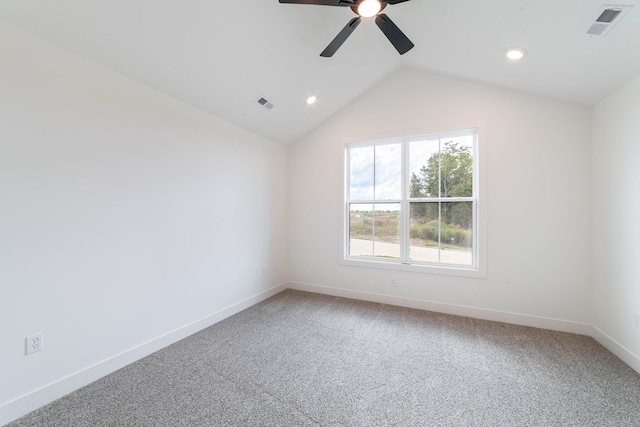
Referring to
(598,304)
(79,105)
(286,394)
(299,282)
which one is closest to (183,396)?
(286,394)

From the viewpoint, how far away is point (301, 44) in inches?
96.9

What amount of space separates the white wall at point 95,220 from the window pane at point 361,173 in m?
1.83

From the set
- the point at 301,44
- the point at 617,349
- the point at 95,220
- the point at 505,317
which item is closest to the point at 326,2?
the point at 301,44

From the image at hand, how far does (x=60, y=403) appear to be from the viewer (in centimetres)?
170

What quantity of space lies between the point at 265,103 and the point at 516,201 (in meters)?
3.08

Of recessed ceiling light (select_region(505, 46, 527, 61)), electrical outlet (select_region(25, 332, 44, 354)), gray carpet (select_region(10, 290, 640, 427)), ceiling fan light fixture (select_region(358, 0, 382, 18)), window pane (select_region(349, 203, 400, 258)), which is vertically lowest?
gray carpet (select_region(10, 290, 640, 427))

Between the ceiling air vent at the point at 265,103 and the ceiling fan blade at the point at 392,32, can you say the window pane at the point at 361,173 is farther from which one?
the ceiling fan blade at the point at 392,32

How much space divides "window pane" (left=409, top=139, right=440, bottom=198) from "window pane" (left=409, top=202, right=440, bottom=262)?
7.0 inches

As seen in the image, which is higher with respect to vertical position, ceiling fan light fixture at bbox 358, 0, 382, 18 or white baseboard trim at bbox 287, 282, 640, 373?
ceiling fan light fixture at bbox 358, 0, 382, 18

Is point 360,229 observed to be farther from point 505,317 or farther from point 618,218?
point 618,218

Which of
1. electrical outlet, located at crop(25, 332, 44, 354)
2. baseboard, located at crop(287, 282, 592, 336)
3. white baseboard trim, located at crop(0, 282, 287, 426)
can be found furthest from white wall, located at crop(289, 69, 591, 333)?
electrical outlet, located at crop(25, 332, 44, 354)

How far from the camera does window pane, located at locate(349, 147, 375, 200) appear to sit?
12.5ft

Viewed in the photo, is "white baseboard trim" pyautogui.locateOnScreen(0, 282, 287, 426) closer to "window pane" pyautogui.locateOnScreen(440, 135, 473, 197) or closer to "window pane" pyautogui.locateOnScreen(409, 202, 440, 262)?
"window pane" pyautogui.locateOnScreen(409, 202, 440, 262)

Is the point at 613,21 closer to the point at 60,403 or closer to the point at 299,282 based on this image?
the point at 299,282
